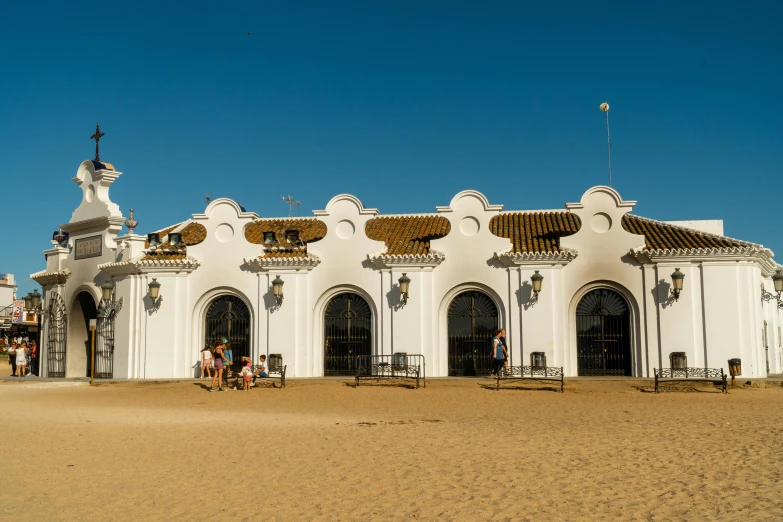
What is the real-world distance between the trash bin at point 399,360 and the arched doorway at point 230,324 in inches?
196

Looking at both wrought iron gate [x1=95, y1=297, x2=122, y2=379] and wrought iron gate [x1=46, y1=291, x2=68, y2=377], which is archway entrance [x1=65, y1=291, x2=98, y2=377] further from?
wrought iron gate [x1=95, y1=297, x2=122, y2=379]

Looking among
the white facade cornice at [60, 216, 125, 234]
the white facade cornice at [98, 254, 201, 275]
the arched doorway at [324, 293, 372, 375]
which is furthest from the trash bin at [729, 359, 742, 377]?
the white facade cornice at [60, 216, 125, 234]

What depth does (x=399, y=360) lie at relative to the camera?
75.6 ft

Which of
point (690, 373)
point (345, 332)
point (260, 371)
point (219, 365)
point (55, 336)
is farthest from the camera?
point (55, 336)

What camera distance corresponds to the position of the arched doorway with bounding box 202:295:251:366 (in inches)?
974

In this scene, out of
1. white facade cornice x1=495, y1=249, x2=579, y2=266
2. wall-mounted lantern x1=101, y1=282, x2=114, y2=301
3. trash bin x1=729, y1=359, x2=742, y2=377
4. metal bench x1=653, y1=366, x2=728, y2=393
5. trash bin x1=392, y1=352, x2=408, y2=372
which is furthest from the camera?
wall-mounted lantern x1=101, y1=282, x2=114, y2=301

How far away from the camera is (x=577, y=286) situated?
898 inches

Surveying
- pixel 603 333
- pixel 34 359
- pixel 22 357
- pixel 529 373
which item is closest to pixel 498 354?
pixel 529 373

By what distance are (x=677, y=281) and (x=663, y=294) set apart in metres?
0.75

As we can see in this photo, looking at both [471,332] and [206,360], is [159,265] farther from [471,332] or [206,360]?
[471,332]

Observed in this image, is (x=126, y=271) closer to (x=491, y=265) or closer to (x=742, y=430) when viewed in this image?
(x=491, y=265)

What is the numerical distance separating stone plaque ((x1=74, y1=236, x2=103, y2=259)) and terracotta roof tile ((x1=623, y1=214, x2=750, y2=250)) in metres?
17.7

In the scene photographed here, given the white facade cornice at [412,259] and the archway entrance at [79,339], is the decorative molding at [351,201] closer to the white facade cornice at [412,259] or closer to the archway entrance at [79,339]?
the white facade cornice at [412,259]

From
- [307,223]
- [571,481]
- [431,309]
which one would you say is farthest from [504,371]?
[571,481]
